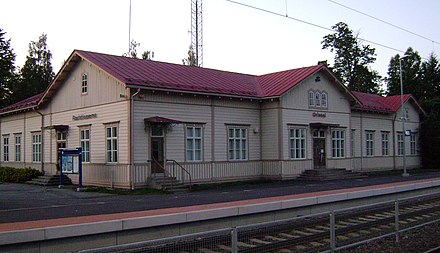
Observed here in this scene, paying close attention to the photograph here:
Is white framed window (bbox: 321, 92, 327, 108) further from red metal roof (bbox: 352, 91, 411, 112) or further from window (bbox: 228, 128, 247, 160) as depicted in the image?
window (bbox: 228, 128, 247, 160)

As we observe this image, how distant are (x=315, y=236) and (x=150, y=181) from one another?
46.9 feet

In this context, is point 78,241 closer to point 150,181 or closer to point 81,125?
point 150,181

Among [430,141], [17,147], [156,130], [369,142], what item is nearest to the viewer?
[156,130]

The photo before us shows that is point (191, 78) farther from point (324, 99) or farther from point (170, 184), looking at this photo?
point (324, 99)

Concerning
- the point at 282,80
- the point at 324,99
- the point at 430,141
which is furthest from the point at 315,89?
the point at 430,141

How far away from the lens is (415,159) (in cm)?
4478

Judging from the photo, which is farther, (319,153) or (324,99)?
(324,99)

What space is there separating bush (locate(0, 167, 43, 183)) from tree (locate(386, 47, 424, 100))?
124ft

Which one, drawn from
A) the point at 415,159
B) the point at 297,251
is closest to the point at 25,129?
the point at 297,251

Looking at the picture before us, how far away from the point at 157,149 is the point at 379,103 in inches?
958

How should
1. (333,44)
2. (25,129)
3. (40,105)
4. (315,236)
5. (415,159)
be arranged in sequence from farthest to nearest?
(333,44)
(415,159)
(25,129)
(40,105)
(315,236)

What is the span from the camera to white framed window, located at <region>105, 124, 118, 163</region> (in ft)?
81.1

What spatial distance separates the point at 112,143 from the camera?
82.0 feet

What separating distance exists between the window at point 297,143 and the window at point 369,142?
9842 millimetres
